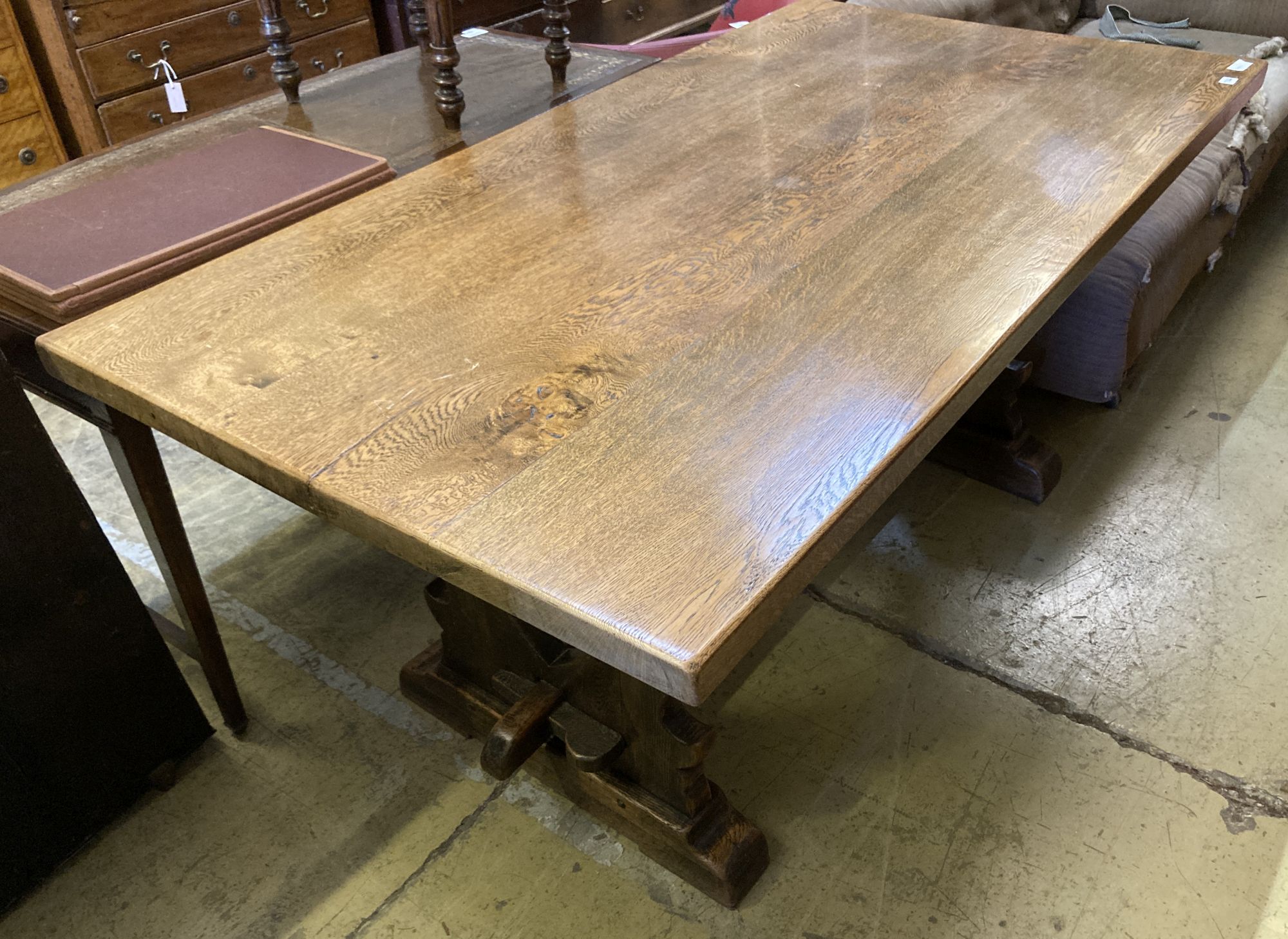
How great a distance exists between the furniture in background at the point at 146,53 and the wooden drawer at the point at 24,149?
0.08m

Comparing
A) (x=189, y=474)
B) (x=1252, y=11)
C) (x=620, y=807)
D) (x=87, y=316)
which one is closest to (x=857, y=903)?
(x=620, y=807)

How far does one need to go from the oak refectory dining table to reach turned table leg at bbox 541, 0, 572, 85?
0.21 m

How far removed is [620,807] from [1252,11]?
3185 millimetres

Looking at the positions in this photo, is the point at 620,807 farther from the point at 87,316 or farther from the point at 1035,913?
the point at 87,316

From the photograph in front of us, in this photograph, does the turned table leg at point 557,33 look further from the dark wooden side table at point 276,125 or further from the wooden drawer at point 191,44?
the wooden drawer at point 191,44

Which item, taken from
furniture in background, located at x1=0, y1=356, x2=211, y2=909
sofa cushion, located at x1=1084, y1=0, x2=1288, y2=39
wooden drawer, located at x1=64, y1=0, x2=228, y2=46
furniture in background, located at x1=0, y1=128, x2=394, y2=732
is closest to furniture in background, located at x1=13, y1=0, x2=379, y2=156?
wooden drawer, located at x1=64, y1=0, x2=228, y2=46

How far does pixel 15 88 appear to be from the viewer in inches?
107

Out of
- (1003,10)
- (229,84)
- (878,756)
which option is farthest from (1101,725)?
(229,84)

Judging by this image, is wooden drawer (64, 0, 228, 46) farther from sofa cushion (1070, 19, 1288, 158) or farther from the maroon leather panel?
sofa cushion (1070, 19, 1288, 158)

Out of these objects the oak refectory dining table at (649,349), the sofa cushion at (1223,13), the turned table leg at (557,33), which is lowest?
the sofa cushion at (1223,13)

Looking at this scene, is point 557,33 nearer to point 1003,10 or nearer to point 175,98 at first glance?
point 175,98

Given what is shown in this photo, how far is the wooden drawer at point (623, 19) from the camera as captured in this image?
360cm

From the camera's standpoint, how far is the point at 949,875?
143 cm

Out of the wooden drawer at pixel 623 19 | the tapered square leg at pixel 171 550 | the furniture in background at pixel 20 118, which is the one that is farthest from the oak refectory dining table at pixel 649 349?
the wooden drawer at pixel 623 19
